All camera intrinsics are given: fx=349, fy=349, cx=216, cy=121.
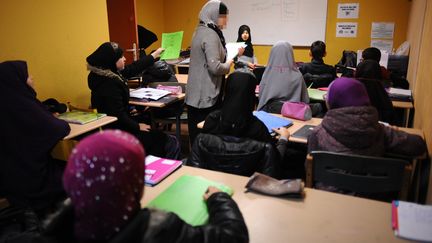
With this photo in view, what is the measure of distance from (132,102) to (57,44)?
33.9 inches

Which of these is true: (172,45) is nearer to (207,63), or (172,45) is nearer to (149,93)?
(149,93)

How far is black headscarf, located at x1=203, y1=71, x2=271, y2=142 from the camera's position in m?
1.96

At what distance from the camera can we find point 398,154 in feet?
6.70

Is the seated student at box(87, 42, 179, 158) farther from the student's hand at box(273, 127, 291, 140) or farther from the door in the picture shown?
the door

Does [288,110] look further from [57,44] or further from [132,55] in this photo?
[132,55]

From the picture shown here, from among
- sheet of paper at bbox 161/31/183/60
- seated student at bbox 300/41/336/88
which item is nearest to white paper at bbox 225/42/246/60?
sheet of paper at bbox 161/31/183/60

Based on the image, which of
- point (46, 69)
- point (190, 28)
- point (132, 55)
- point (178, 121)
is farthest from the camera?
point (190, 28)

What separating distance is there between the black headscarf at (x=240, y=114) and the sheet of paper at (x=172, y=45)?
61.1 inches

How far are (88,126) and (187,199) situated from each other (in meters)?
1.46

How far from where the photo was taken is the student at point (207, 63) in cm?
284

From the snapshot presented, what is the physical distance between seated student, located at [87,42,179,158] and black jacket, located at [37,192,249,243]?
5.85ft

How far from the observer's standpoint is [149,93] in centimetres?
352

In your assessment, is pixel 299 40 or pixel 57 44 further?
pixel 299 40

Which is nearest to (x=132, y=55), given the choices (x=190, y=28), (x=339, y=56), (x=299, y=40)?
(x=190, y=28)
